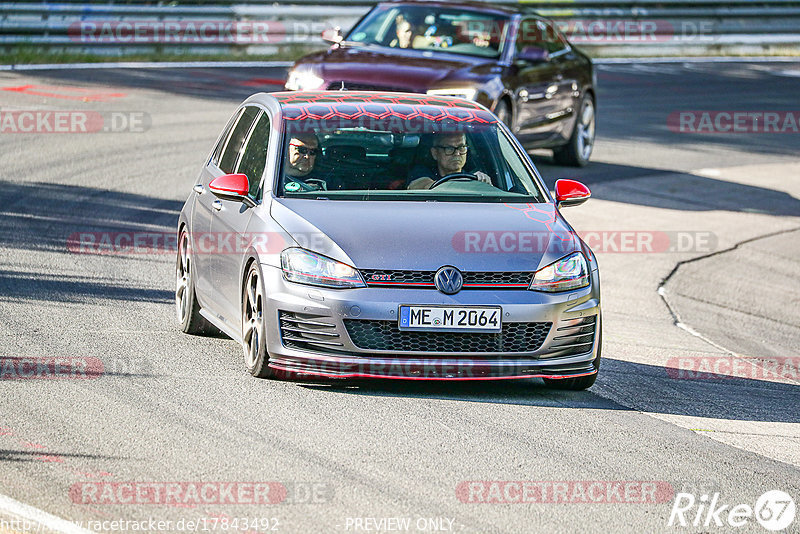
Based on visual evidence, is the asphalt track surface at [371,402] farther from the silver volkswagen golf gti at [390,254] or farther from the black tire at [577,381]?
the silver volkswagen golf gti at [390,254]

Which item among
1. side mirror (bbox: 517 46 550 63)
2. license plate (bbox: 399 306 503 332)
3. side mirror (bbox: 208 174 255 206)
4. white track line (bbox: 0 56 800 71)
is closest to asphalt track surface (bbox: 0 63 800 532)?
license plate (bbox: 399 306 503 332)

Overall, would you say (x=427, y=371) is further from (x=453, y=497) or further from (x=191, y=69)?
(x=191, y=69)

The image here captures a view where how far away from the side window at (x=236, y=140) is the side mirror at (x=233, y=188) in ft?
2.40

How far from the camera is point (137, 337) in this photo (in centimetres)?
853

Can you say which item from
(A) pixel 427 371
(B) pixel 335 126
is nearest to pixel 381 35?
(B) pixel 335 126

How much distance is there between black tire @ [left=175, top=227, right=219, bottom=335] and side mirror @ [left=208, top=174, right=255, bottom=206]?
39.1 inches

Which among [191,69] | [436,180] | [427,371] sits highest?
[436,180]

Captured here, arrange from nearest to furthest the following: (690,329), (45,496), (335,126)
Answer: (45,496)
(335,126)
(690,329)

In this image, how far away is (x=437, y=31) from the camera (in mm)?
15789

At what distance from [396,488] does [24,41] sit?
17746 mm

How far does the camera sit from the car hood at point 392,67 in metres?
14.1
